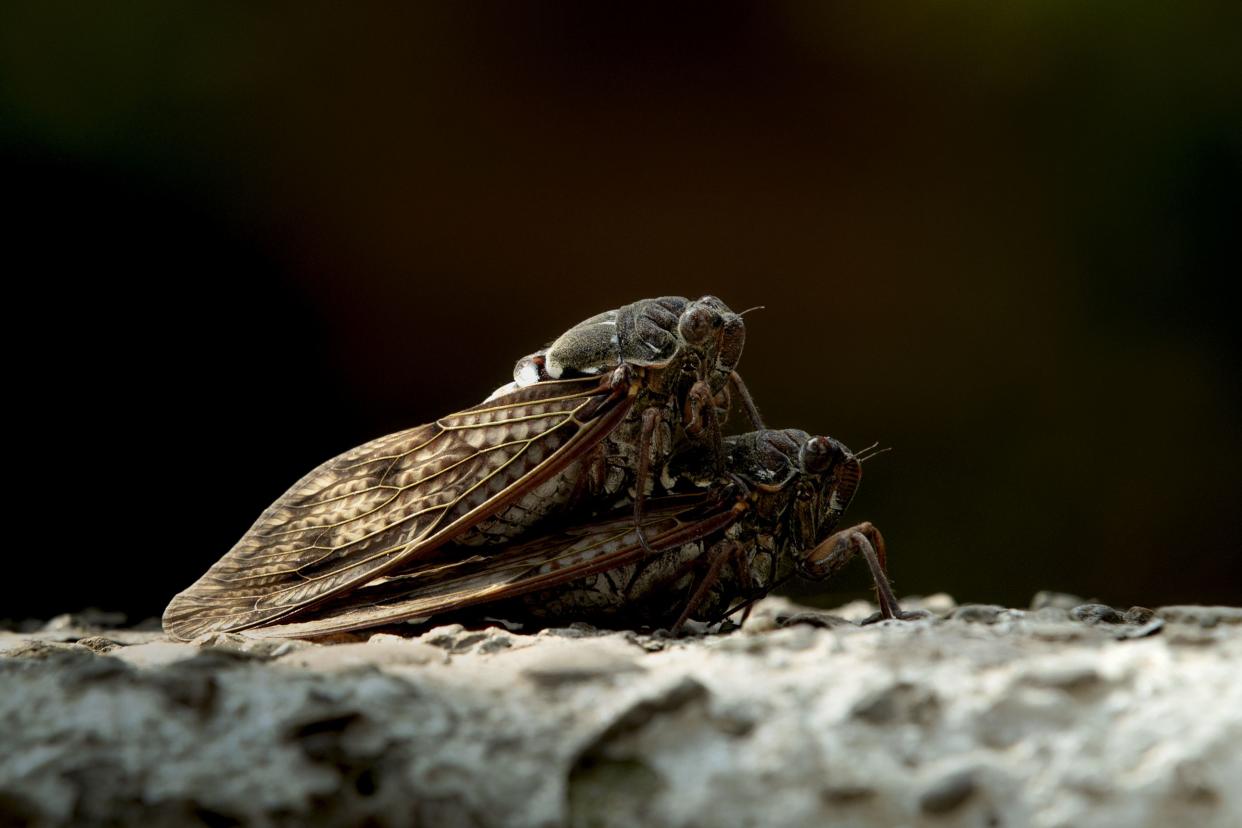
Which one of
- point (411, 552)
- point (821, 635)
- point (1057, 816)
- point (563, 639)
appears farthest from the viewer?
point (411, 552)

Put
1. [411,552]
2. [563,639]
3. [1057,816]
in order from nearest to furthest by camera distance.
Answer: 1. [1057,816]
2. [563,639]
3. [411,552]

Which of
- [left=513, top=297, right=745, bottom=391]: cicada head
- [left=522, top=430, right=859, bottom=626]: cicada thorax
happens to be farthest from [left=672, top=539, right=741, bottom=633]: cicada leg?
[left=513, top=297, right=745, bottom=391]: cicada head

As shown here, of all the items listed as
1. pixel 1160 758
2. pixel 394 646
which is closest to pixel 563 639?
pixel 394 646

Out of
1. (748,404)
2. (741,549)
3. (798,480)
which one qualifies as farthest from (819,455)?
(748,404)

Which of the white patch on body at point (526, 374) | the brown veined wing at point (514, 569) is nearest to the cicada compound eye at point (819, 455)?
the brown veined wing at point (514, 569)

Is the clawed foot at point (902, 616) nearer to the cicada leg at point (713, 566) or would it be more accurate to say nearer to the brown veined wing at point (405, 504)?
the cicada leg at point (713, 566)

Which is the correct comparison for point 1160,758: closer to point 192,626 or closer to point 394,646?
point 394,646

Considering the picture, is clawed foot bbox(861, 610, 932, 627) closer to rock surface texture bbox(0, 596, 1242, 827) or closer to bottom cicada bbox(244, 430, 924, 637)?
bottom cicada bbox(244, 430, 924, 637)
